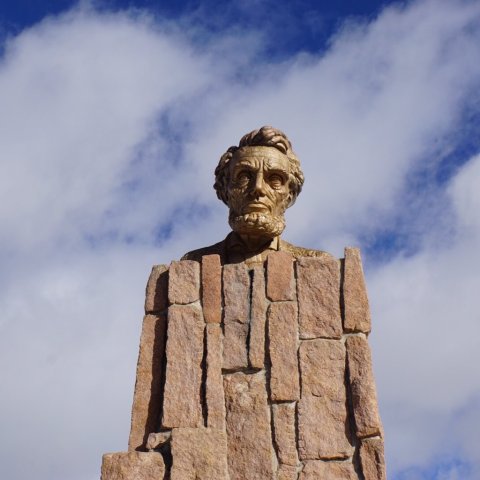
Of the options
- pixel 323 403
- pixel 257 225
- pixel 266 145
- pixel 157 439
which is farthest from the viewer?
pixel 266 145

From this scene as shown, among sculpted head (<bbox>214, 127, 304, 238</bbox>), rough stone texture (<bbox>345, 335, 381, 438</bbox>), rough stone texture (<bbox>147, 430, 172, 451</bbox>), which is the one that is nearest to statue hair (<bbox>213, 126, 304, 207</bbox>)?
sculpted head (<bbox>214, 127, 304, 238</bbox>)

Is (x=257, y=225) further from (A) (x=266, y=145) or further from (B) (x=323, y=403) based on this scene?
(B) (x=323, y=403)

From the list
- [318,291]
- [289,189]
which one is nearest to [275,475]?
[318,291]

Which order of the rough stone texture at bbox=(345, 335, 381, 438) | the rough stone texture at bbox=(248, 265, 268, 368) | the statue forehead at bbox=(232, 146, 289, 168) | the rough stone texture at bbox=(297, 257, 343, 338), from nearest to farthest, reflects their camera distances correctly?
the rough stone texture at bbox=(345, 335, 381, 438)
the rough stone texture at bbox=(248, 265, 268, 368)
the rough stone texture at bbox=(297, 257, 343, 338)
the statue forehead at bbox=(232, 146, 289, 168)

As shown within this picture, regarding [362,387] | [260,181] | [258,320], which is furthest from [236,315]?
[260,181]

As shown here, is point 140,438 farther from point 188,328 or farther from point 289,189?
point 289,189

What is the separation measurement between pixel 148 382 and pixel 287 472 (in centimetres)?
112

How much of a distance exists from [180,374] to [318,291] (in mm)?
1125

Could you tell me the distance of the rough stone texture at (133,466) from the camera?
560 centimetres

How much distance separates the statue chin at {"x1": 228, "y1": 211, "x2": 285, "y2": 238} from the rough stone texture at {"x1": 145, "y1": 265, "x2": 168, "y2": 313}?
0.65 meters

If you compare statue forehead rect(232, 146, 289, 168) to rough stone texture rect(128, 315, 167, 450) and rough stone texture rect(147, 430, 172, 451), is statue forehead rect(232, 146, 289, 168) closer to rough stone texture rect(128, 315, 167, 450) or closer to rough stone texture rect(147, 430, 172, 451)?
rough stone texture rect(128, 315, 167, 450)

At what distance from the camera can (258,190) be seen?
686cm

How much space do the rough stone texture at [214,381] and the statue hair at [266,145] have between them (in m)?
1.37

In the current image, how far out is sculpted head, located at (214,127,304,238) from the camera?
686 centimetres
